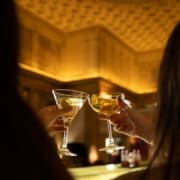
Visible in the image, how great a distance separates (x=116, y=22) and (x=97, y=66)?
3.08ft

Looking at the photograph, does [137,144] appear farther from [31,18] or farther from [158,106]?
[31,18]

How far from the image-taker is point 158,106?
1121mm

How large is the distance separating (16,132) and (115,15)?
7.12 m

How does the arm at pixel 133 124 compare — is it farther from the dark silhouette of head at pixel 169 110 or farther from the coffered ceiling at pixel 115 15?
the coffered ceiling at pixel 115 15

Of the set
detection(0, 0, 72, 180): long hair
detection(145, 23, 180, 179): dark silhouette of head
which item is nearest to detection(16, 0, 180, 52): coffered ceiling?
detection(145, 23, 180, 179): dark silhouette of head

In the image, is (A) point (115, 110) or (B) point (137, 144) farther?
(B) point (137, 144)

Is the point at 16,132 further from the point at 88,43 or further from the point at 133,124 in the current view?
the point at 88,43

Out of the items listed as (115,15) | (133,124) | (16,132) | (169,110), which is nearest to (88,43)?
(115,15)

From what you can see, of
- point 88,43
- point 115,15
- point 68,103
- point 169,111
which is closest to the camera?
point 169,111

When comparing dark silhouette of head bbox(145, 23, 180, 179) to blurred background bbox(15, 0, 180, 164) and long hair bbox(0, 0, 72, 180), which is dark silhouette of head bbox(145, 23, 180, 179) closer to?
long hair bbox(0, 0, 72, 180)

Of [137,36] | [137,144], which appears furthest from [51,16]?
[137,144]

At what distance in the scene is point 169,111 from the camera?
1093 mm

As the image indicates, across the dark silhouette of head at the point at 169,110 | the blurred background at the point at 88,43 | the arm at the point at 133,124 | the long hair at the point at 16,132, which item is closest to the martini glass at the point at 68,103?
the arm at the point at 133,124

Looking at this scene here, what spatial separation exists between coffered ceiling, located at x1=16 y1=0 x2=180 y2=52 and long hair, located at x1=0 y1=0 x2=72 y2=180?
6.26 m
